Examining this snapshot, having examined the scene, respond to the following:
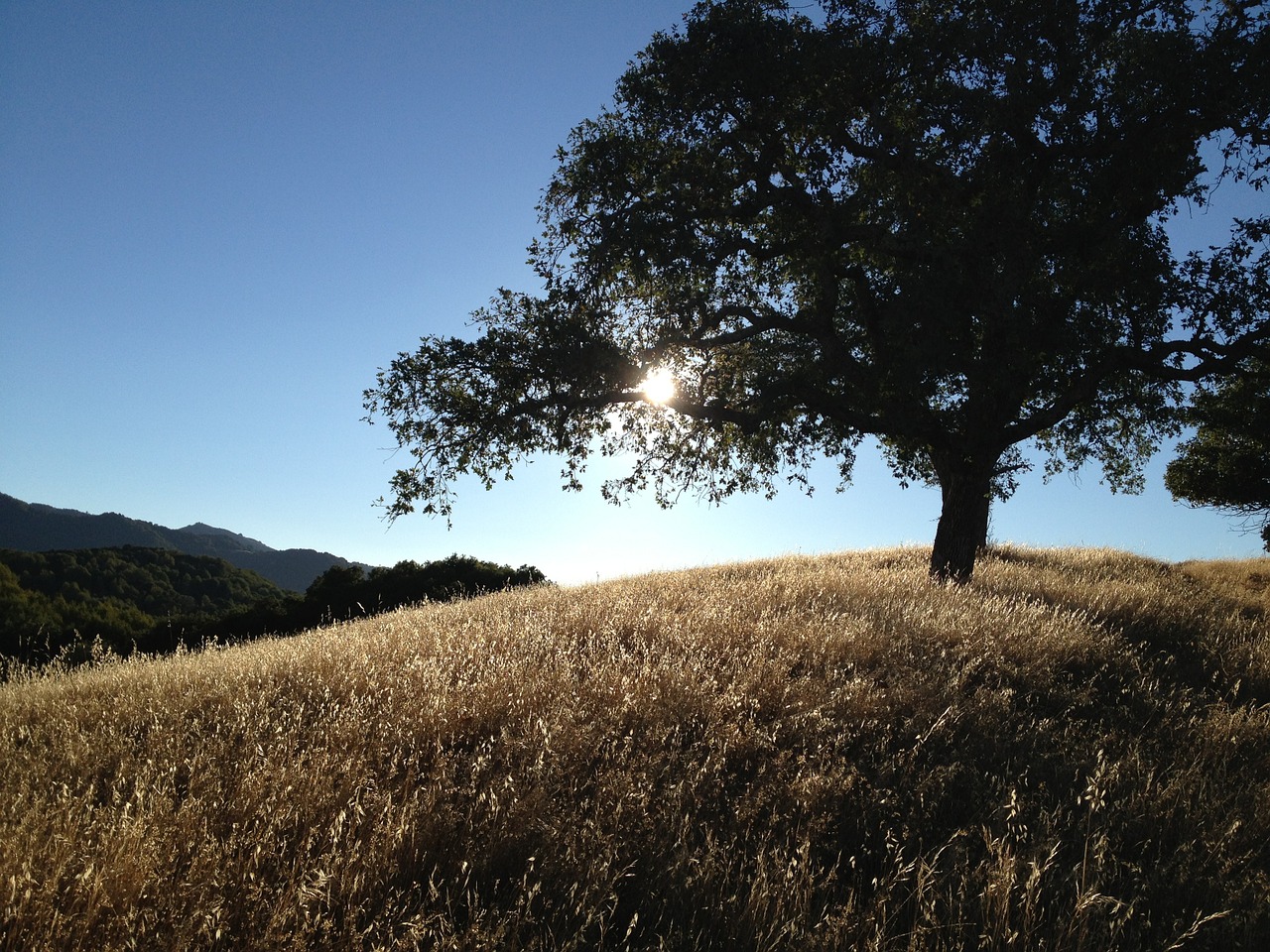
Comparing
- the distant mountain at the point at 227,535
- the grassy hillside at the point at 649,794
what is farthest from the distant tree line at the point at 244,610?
the distant mountain at the point at 227,535

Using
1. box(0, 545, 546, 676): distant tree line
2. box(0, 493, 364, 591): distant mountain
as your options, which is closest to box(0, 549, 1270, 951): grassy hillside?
box(0, 545, 546, 676): distant tree line

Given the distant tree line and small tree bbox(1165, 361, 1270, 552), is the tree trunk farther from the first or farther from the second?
the distant tree line

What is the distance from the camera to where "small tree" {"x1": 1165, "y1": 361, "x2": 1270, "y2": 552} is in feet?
48.1

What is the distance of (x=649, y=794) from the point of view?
439cm

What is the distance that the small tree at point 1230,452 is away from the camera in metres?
14.6

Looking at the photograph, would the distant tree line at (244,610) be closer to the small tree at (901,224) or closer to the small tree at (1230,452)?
the small tree at (901,224)

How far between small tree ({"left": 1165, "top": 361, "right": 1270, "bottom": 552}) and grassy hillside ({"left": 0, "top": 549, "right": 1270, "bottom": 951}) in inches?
351

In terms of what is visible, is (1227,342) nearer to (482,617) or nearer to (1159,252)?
(1159,252)

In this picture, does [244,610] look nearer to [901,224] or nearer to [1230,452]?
[901,224]

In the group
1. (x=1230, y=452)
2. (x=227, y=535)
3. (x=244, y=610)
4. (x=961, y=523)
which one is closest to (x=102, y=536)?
(x=227, y=535)

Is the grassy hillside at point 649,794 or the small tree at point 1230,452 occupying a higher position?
the small tree at point 1230,452

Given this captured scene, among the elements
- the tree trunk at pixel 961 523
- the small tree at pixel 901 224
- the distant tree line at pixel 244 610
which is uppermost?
the small tree at pixel 901 224

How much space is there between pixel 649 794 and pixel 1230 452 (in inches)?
1014

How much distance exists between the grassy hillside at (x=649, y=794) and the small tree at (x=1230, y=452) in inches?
351
